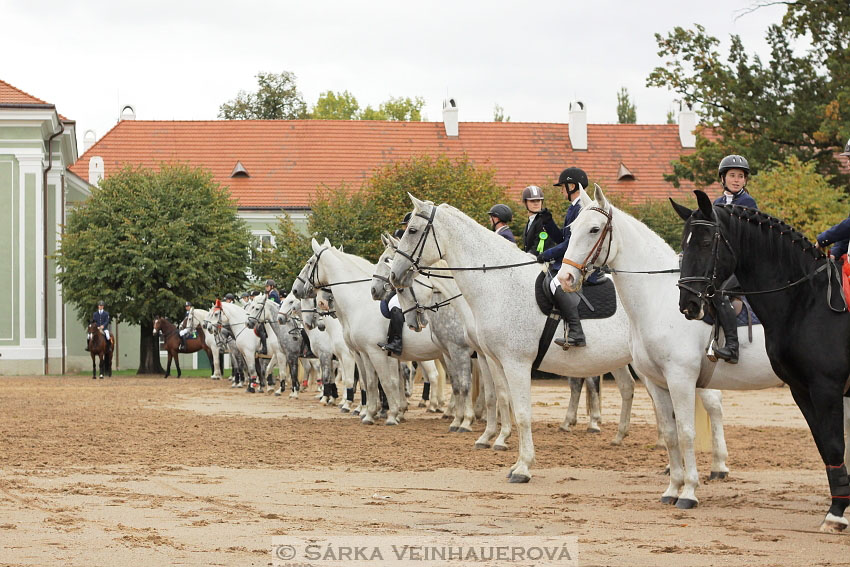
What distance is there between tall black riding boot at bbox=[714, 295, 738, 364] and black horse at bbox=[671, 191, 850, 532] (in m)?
0.92

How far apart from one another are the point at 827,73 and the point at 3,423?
1099 inches

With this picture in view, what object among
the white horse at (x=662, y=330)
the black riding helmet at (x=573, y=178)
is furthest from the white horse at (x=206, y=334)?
the white horse at (x=662, y=330)

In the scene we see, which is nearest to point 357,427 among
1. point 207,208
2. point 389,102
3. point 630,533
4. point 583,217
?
point 583,217

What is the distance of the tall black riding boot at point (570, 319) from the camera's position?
12.5 metres

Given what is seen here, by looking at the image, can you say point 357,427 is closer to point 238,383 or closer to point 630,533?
point 630,533

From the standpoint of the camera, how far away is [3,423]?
19281mm

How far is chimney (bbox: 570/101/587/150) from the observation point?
209ft

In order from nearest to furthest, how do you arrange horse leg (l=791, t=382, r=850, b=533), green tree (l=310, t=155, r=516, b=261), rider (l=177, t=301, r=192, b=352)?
horse leg (l=791, t=382, r=850, b=533) < rider (l=177, t=301, r=192, b=352) < green tree (l=310, t=155, r=516, b=261)

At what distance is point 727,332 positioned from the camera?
32.6 ft

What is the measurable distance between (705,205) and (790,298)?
99 cm

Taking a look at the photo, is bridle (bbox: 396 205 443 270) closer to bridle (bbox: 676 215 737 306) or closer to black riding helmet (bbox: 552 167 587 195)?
black riding helmet (bbox: 552 167 587 195)

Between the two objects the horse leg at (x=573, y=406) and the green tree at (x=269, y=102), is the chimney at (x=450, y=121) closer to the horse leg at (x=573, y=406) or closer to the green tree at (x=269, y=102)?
the green tree at (x=269, y=102)

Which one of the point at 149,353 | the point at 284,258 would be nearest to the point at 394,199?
the point at 284,258

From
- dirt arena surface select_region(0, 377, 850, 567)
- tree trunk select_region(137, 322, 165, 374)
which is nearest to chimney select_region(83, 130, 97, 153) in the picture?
tree trunk select_region(137, 322, 165, 374)
